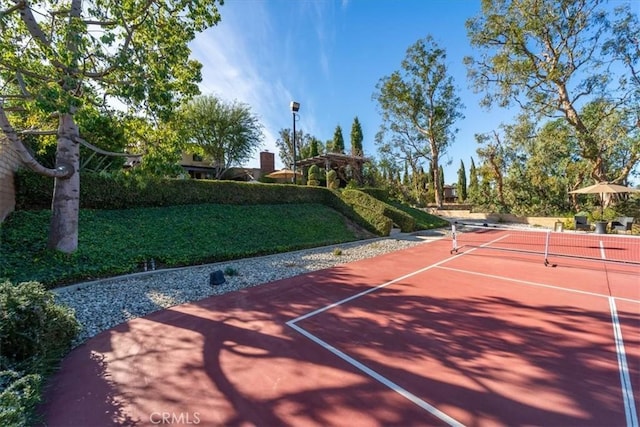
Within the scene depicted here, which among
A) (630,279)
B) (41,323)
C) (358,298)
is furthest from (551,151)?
(41,323)

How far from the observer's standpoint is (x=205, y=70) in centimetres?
684

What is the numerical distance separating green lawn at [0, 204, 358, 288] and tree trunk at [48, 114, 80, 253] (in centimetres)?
30

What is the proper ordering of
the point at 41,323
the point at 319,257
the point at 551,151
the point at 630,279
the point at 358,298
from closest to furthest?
the point at 41,323, the point at 358,298, the point at 630,279, the point at 319,257, the point at 551,151

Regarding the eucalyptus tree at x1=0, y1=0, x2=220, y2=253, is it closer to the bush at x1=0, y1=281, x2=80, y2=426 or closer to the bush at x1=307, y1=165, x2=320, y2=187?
the bush at x1=0, y1=281, x2=80, y2=426

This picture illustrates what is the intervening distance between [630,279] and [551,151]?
59.7 feet

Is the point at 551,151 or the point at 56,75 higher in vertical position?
the point at 551,151

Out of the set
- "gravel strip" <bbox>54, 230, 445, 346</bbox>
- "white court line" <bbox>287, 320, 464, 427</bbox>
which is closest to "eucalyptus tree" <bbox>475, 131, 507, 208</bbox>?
"gravel strip" <bbox>54, 230, 445, 346</bbox>

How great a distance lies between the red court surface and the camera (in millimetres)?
2320

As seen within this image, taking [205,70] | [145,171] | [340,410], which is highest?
[205,70]

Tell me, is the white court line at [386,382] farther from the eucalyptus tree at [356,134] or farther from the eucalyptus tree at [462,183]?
the eucalyptus tree at [462,183]

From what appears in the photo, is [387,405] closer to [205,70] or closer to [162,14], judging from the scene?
[205,70]

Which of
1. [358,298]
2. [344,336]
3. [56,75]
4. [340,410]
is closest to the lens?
[340,410]

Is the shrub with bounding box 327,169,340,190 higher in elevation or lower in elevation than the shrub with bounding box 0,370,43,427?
higher

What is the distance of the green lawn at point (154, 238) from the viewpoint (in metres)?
5.65
